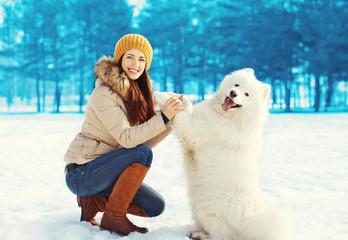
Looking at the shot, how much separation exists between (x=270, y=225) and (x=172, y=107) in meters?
1.03

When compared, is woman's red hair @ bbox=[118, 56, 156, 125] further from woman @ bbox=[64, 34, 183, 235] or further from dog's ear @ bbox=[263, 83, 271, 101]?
dog's ear @ bbox=[263, 83, 271, 101]

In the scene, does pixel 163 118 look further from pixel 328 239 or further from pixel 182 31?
pixel 182 31

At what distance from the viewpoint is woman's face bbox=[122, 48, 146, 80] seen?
95.7 inches

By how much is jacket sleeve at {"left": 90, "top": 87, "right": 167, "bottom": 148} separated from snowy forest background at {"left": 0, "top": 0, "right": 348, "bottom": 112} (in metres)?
18.4

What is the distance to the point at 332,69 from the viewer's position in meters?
19.8

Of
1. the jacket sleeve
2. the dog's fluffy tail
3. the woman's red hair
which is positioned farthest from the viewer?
the woman's red hair

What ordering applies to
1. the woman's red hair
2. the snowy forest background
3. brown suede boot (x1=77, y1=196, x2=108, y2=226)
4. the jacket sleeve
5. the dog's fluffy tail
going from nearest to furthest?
the dog's fluffy tail < the jacket sleeve < the woman's red hair < brown suede boot (x1=77, y1=196, x2=108, y2=226) < the snowy forest background

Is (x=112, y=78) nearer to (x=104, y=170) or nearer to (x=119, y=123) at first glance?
(x=119, y=123)

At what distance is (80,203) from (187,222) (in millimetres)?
887

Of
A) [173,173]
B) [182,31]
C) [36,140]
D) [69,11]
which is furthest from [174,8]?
[173,173]

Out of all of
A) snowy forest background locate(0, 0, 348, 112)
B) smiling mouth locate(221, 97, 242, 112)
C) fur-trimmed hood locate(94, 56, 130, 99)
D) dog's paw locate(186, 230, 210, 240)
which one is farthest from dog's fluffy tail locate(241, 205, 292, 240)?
snowy forest background locate(0, 0, 348, 112)

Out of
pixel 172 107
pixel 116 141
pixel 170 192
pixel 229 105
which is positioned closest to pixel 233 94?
pixel 229 105

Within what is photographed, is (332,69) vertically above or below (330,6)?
below

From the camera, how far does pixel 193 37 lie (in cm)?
2123
